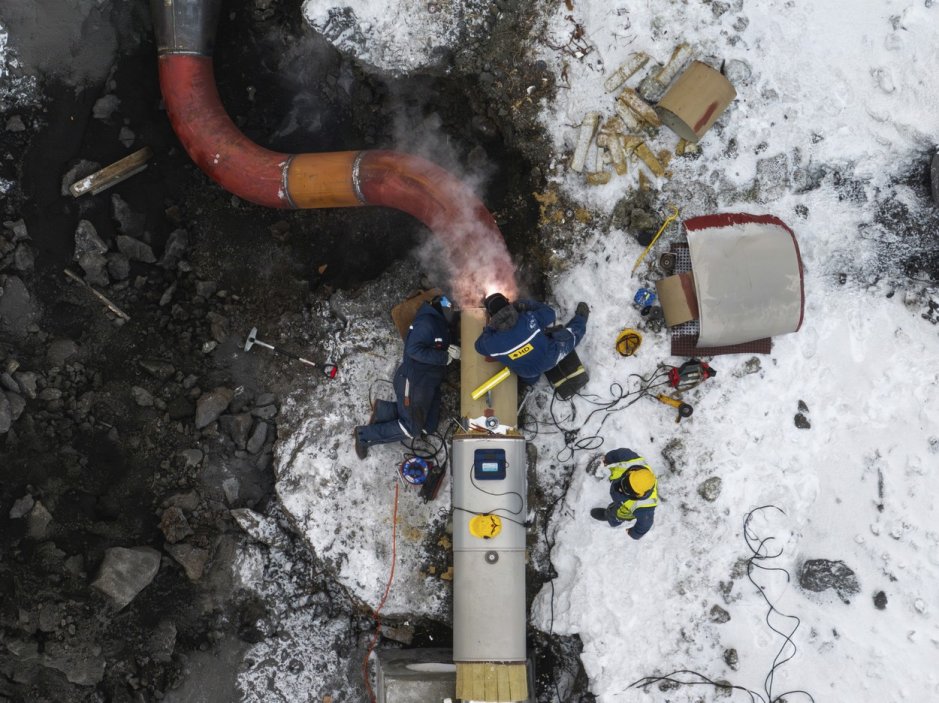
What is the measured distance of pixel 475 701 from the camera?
22.5 ft

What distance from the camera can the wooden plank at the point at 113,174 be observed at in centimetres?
791

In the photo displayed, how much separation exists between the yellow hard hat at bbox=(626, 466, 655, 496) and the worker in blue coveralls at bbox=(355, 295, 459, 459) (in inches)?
89.7

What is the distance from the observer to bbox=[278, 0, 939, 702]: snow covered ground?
23.3 feet

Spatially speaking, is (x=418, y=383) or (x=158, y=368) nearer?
(x=418, y=383)

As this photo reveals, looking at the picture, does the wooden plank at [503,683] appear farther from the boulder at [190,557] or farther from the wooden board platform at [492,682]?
the boulder at [190,557]

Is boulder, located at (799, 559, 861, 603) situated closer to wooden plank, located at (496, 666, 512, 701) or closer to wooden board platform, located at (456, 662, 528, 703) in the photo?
wooden board platform, located at (456, 662, 528, 703)

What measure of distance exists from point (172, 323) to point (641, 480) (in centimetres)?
568

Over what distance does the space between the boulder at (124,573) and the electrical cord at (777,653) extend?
550cm

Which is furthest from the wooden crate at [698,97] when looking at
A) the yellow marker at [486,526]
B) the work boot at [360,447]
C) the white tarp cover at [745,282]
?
the work boot at [360,447]

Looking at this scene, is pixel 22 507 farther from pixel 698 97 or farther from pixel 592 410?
pixel 698 97

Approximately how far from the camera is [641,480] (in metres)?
6.48

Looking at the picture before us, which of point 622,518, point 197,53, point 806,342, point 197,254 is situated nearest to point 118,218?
point 197,254

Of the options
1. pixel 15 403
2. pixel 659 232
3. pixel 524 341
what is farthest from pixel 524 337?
pixel 15 403

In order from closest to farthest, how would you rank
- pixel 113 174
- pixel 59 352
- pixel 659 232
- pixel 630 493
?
pixel 630 493
pixel 659 232
pixel 59 352
pixel 113 174
